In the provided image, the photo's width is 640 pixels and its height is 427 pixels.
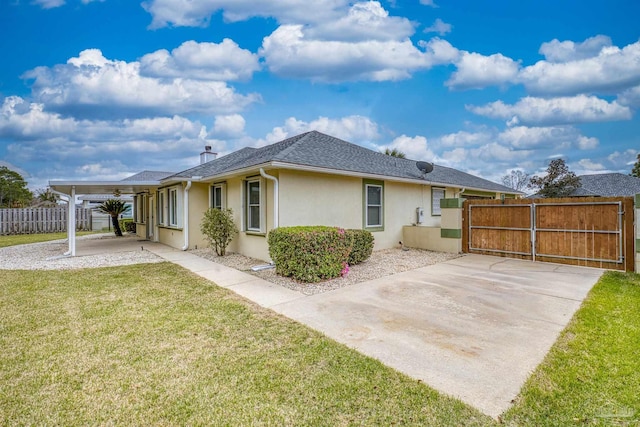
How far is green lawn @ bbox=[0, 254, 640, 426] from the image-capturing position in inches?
93.2

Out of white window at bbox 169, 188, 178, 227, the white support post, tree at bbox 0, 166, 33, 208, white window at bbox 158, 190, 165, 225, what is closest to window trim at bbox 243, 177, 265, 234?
white window at bbox 169, 188, 178, 227

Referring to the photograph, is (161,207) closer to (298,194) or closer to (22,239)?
(298,194)

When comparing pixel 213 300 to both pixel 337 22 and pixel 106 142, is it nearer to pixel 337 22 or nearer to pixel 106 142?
pixel 337 22

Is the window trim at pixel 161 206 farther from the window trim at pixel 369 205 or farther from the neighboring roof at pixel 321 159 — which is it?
the window trim at pixel 369 205

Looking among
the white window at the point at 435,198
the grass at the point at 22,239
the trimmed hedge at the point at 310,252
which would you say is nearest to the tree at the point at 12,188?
the grass at the point at 22,239

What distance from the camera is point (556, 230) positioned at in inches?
338

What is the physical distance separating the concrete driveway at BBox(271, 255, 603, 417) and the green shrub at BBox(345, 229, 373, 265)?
5.15 feet

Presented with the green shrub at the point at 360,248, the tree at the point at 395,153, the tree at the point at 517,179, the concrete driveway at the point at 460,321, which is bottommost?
the concrete driveway at the point at 460,321

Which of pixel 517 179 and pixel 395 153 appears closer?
pixel 395 153

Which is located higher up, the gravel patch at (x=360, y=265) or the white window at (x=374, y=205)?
the white window at (x=374, y=205)

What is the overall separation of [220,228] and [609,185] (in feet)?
103

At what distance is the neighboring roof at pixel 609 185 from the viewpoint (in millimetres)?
23828

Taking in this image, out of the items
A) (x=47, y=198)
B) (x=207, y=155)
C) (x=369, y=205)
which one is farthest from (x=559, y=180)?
(x=47, y=198)

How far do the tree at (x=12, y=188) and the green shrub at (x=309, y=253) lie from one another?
127 ft
